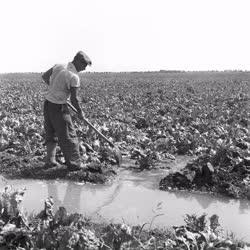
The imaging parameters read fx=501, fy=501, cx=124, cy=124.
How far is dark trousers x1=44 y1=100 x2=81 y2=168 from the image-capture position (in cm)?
793

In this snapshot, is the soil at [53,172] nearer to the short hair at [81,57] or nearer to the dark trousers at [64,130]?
the dark trousers at [64,130]

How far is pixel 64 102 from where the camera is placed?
799 centimetres

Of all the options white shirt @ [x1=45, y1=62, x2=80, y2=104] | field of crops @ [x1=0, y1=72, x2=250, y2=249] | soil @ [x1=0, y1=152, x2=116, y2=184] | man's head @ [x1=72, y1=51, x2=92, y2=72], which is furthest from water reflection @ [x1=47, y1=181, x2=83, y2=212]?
man's head @ [x1=72, y1=51, x2=92, y2=72]

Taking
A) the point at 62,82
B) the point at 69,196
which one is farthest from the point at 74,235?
the point at 62,82

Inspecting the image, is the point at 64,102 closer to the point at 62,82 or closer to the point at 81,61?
the point at 62,82

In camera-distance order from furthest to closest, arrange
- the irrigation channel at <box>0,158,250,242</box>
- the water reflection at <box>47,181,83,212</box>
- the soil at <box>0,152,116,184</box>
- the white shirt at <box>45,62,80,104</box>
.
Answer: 1. the soil at <box>0,152,116,184</box>
2. the white shirt at <box>45,62,80,104</box>
3. the water reflection at <box>47,181,83,212</box>
4. the irrigation channel at <box>0,158,250,242</box>

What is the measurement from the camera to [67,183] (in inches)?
304

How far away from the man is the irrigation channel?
53 cm

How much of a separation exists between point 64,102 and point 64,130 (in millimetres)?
449

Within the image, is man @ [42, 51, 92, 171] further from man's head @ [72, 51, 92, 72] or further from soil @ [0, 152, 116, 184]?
soil @ [0, 152, 116, 184]

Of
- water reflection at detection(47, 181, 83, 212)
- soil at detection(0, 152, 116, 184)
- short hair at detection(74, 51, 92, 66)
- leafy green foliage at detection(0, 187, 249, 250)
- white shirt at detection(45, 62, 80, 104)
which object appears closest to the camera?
leafy green foliage at detection(0, 187, 249, 250)

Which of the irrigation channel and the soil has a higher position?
the soil

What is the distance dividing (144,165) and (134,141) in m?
2.15

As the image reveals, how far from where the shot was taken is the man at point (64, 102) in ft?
25.3
